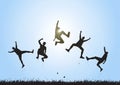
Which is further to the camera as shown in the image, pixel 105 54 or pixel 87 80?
pixel 105 54

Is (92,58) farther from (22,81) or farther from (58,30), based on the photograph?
(22,81)

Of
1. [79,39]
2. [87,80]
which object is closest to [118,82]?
[87,80]

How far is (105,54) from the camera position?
32.1 metres

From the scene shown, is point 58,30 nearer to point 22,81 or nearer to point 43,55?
point 43,55

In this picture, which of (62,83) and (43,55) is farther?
(43,55)

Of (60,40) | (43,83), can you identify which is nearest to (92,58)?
(60,40)

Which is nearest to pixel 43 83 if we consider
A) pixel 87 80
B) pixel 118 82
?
pixel 87 80

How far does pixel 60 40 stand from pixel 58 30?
0.80 meters

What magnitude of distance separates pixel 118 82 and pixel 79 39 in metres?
3.99

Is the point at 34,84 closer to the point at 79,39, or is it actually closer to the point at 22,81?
the point at 22,81

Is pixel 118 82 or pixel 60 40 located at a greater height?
pixel 60 40

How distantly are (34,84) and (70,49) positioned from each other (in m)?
4.21

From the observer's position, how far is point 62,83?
28.7 m

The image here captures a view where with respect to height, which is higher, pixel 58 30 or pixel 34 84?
pixel 58 30
